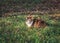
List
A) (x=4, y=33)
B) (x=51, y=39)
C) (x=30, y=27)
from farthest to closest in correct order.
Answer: (x=30, y=27) < (x=4, y=33) < (x=51, y=39)

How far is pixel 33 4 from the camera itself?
19.9 metres

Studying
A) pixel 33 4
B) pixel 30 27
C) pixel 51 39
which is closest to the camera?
pixel 51 39

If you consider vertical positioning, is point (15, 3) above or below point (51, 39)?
below

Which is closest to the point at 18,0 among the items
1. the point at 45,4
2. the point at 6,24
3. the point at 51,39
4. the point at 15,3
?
the point at 15,3

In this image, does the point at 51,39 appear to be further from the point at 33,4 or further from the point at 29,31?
the point at 33,4

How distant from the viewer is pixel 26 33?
10.9 m

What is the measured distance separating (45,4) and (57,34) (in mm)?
9449

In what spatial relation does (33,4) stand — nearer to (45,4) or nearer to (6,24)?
(45,4)

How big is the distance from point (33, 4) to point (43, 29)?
8.79 metres

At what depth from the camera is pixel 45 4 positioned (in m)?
20.2

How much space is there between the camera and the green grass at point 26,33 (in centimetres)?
994

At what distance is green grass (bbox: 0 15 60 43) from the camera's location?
9938mm

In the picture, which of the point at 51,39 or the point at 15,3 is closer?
the point at 51,39

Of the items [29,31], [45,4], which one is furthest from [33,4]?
[29,31]
